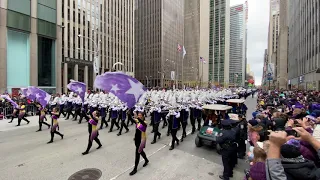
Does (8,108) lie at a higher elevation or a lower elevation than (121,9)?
lower

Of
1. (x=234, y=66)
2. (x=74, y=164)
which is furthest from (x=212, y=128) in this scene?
(x=234, y=66)

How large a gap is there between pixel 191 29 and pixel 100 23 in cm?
3427

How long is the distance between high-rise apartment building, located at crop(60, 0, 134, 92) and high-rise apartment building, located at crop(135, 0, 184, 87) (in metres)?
25.6

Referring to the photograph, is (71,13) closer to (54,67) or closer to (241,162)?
(54,67)

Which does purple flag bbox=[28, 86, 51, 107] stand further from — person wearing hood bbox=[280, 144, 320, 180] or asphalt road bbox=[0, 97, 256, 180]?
person wearing hood bbox=[280, 144, 320, 180]

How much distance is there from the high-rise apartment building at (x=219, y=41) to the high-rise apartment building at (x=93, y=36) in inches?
1639

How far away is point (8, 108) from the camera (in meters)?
14.9

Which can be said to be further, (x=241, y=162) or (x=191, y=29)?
(x=191, y=29)

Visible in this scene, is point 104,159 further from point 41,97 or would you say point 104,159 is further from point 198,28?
point 198,28

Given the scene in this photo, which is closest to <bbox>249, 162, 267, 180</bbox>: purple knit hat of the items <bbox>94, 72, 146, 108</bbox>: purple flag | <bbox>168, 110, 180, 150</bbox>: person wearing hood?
<bbox>168, 110, 180, 150</bbox>: person wearing hood

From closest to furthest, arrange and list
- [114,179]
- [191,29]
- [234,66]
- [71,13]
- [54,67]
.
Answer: [114,179], [54,67], [71,13], [191,29], [234,66]

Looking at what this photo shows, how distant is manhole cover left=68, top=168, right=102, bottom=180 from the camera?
16.8ft

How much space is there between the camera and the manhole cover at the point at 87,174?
5.13 m

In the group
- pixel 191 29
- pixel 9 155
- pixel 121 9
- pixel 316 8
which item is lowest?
pixel 9 155
